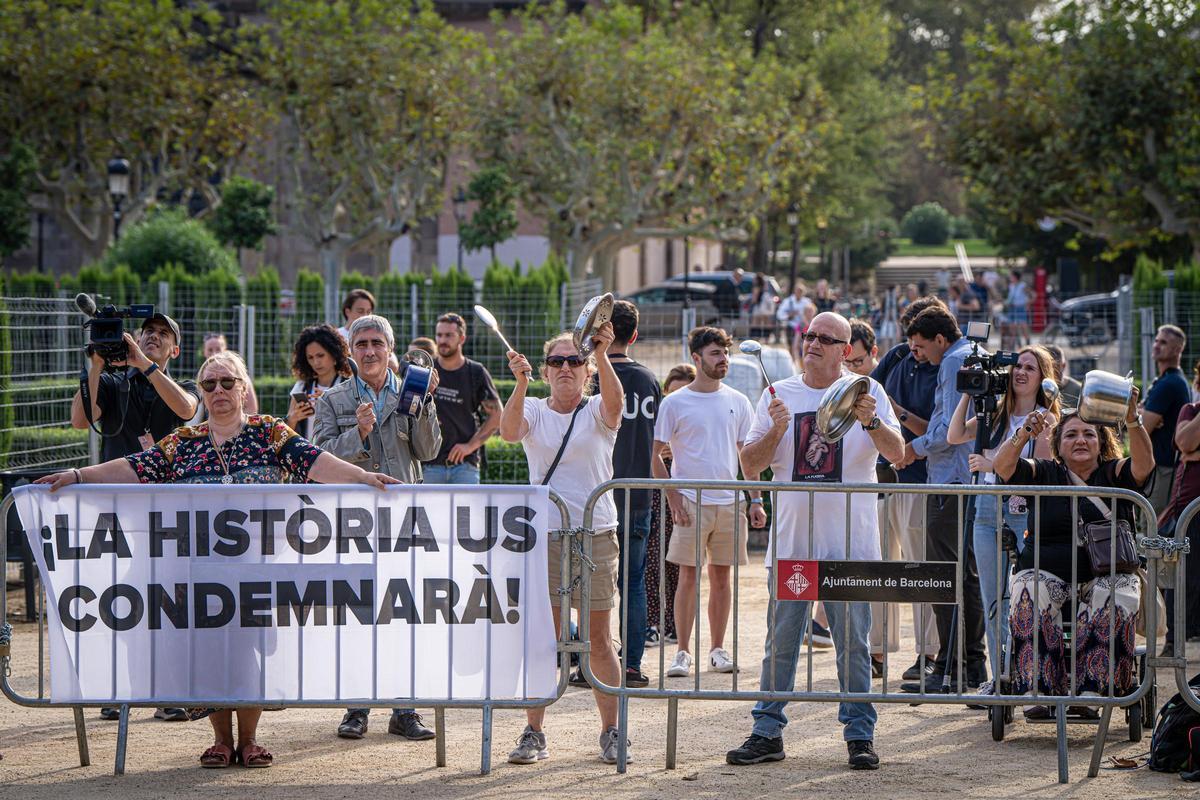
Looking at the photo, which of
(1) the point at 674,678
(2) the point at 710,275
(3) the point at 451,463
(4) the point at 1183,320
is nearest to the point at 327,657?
(1) the point at 674,678

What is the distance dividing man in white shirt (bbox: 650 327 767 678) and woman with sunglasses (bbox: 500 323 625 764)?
1.75 m

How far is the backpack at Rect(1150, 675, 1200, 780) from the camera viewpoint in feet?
21.2

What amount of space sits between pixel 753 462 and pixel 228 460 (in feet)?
7.54

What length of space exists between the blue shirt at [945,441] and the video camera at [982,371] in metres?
0.59

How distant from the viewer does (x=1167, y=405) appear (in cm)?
1005

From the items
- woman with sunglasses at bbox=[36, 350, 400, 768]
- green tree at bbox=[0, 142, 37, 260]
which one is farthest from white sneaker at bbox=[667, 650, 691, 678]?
green tree at bbox=[0, 142, 37, 260]

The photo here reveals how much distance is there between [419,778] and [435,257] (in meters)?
43.3

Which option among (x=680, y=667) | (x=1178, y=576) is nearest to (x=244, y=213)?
(x=680, y=667)

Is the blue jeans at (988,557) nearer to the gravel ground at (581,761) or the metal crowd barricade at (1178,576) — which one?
the gravel ground at (581,761)

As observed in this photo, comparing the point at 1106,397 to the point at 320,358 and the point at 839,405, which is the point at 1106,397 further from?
the point at 320,358

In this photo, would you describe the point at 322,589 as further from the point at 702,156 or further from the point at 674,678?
the point at 702,156

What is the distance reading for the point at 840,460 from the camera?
21.9 feet

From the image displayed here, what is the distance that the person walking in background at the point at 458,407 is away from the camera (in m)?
10.1

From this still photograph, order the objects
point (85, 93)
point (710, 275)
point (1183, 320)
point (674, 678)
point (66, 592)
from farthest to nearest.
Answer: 1. point (710, 275)
2. point (85, 93)
3. point (1183, 320)
4. point (674, 678)
5. point (66, 592)
